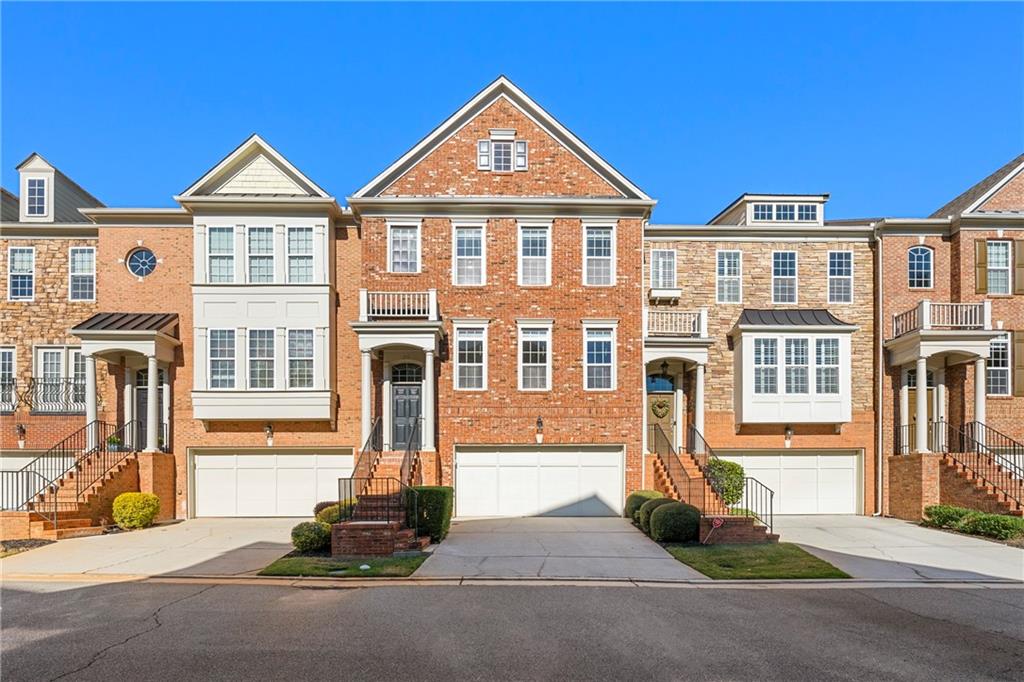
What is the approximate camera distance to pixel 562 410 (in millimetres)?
22547

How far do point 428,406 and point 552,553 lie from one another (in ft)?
24.0

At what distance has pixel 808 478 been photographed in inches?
949

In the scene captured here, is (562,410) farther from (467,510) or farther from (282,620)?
(282,620)

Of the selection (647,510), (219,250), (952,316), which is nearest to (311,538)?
(647,510)

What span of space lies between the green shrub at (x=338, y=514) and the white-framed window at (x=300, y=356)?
578 centimetres

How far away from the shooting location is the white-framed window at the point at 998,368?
23.6 meters

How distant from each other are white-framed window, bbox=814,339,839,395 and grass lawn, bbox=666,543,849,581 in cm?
833

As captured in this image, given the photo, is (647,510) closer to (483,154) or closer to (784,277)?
(784,277)

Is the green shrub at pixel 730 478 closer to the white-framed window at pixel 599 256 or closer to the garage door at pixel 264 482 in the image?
the white-framed window at pixel 599 256

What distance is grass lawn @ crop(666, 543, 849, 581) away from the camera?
Result: 13648mm

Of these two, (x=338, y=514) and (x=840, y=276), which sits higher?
(x=840, y=276)

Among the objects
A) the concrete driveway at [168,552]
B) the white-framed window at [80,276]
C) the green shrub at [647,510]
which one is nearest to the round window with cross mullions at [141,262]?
the white-framed window at [80,276]

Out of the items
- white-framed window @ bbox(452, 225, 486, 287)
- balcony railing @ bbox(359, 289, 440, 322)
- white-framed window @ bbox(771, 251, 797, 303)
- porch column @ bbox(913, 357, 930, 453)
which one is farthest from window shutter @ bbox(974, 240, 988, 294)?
balcony railing @ bbox(359, 289, 440, 322)

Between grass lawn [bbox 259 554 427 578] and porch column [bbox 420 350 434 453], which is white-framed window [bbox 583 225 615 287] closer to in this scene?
porch column [bbox 420 350 434 453]
